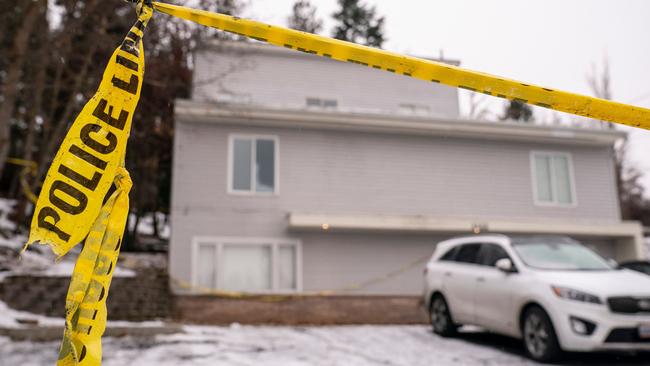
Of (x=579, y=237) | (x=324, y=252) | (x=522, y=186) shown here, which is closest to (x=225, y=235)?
(x=324, y=252)

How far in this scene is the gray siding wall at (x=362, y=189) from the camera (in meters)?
14.2

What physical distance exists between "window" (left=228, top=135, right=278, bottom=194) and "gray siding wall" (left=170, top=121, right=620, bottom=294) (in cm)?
20

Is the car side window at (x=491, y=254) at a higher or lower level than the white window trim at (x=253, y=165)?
lower

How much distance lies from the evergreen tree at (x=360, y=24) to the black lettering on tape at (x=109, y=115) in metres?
37.1

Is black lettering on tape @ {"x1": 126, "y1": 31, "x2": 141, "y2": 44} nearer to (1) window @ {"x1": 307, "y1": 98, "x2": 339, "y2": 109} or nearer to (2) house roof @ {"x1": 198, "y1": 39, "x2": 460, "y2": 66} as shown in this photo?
(2) house roof @ {"x1": 198, "y1": 39, "x2": 460, "y2": 66}

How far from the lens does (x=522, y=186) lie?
16328 mm

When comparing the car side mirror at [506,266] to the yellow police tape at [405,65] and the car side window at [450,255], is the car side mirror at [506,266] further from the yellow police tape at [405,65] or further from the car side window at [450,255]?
the yellow police tape at [405,65]

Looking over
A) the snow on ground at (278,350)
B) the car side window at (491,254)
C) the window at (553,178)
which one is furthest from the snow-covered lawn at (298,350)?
the window at (553,178)

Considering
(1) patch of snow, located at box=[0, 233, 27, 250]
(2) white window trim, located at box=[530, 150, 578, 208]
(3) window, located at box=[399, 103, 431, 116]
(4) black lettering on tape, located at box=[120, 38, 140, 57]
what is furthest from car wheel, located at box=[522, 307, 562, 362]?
(1) patch of snow, located at box=[0, 233, 27, 250]

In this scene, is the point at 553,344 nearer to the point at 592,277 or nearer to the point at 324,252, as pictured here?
the point at 592,277

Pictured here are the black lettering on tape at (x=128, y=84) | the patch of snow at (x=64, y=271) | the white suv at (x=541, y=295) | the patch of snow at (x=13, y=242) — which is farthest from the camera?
the patch of snow at (x=13, y=242)

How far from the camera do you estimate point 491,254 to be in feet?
29.7

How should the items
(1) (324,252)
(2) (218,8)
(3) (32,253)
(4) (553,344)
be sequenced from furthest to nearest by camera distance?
1. (3) (32,253)
2. (1) (324,252)
3. (2) (218,8)
4. (4) (553,344)

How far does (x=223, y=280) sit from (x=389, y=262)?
4517 millimetres
